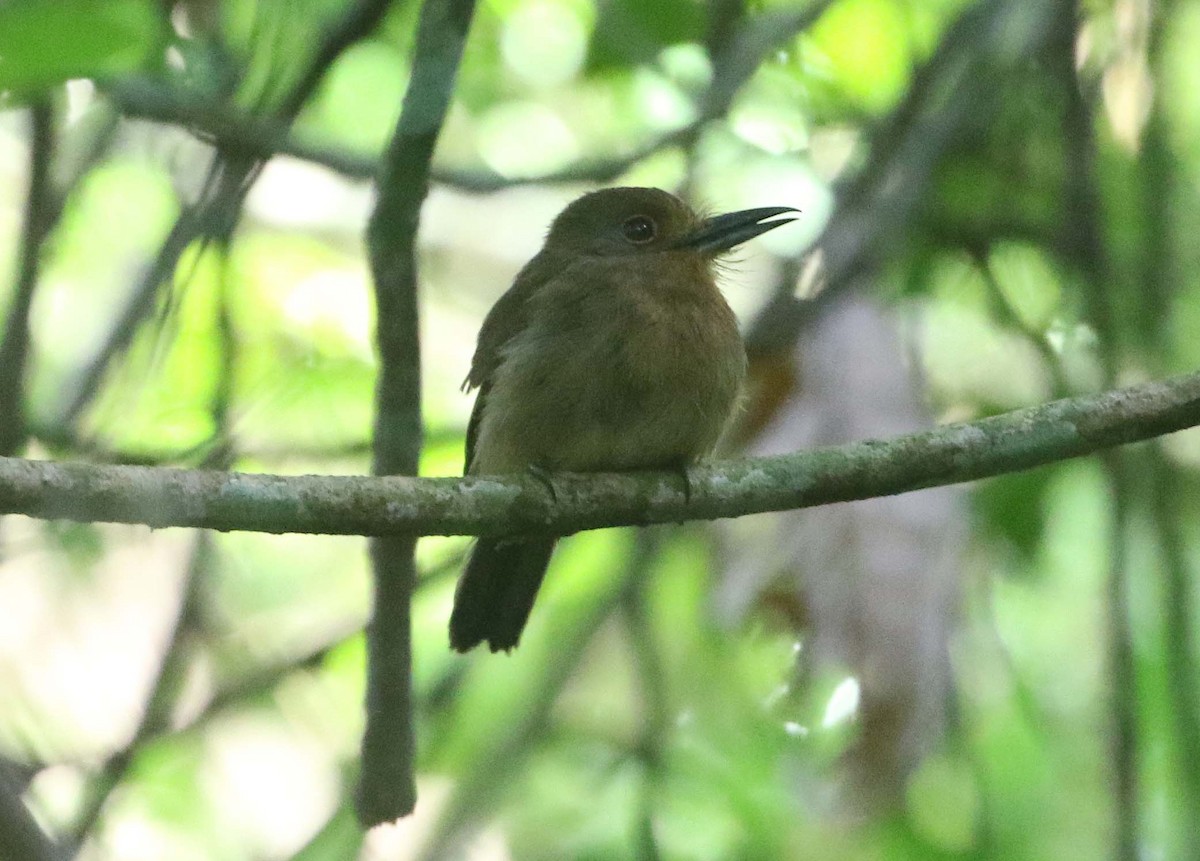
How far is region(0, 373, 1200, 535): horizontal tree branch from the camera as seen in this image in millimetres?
2252

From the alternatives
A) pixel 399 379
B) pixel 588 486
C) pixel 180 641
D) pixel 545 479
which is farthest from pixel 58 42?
pixel 180 641

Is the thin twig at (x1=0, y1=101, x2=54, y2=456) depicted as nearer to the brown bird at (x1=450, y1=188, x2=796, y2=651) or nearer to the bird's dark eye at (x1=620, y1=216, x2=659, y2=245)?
the brown bird at (x1=450, y1=188, x2=796, y2=651)

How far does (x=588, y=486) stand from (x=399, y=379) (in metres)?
0.59

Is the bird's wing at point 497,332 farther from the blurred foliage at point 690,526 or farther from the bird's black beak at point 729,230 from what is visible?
the bird's black beak at point 729,230

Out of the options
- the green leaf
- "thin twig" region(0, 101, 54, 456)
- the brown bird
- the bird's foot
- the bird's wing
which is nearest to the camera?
the green leaf

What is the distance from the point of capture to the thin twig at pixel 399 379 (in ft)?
8.23

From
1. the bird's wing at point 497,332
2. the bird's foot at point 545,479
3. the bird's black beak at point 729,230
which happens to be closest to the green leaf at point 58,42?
the bird's foot at point 545,479

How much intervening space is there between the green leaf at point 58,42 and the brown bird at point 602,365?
116 centimetres

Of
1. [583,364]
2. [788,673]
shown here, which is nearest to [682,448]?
[583,364]

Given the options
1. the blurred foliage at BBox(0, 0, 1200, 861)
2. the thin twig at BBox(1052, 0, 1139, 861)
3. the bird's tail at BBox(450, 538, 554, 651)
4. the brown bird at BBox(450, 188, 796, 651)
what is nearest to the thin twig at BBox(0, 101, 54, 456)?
the blurred foliage at BBox(0, 0, 1200, 861)

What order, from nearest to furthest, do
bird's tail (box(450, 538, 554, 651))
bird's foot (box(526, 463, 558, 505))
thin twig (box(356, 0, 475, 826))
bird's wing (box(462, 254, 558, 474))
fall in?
thin twig (box(356, 0, 475, 826)), bird's foot (box(526, 463, 558, 505)), bird's tail (box(450, 538, 554, 651)), bird's wing (box(462, 254, 558, 474))

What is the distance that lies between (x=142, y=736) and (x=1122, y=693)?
2.15 m

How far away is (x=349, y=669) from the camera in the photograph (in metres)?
4.61

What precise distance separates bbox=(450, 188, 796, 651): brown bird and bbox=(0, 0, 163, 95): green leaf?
116 cm
